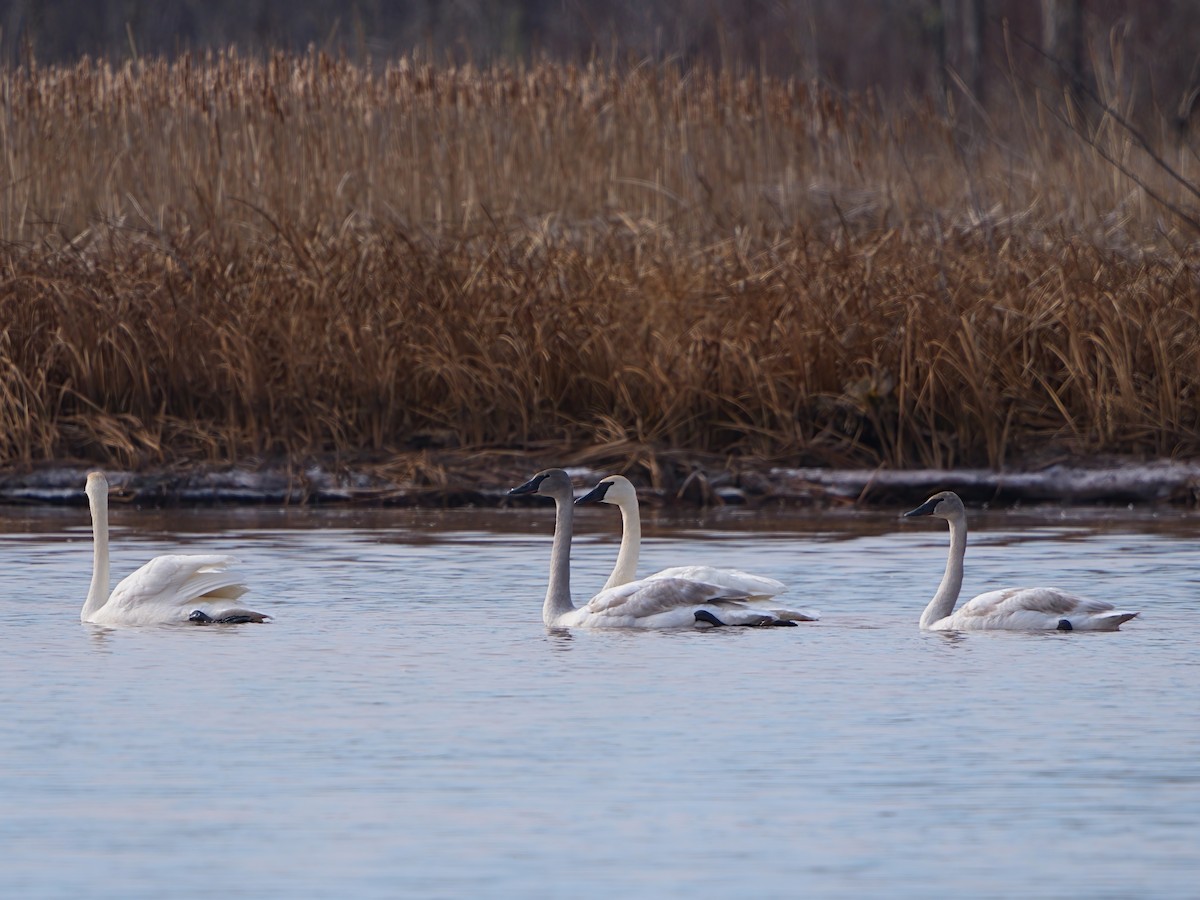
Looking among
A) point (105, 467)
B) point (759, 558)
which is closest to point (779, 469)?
point (759, 558)

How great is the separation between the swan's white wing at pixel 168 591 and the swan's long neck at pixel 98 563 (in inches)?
2.0

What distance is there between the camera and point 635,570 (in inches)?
378

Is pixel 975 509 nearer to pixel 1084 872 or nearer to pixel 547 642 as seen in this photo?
pixel 547 642

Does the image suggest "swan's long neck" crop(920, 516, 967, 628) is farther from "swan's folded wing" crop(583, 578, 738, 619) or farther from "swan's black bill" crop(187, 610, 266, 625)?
"swan's black bill" crop(187, 610, 266, 625)

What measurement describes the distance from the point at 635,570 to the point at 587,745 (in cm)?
330

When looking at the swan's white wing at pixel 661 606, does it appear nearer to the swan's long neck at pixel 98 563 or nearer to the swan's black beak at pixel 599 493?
the swan's black beak at pixel 599 493

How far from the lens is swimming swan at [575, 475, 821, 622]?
877 cm

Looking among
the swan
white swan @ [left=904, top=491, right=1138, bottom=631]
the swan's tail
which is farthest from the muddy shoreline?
the swan's tail

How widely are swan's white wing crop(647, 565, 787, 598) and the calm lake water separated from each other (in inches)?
7.4

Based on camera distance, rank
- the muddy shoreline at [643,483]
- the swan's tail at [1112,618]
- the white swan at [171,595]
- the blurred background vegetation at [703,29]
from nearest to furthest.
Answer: the swan's tail at [1112,618]
the white swan at [171,595]
the muddy shoreline at [643,483]
the blurred background vegetation at [703,29]

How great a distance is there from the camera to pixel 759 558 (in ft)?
35.0

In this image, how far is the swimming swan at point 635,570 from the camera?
8.77 m

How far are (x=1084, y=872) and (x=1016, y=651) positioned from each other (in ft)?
10.5

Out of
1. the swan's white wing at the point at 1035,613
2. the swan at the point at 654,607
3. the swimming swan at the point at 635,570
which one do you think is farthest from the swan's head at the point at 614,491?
the swan's white wing at the point at 1035,613
